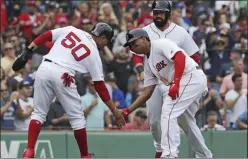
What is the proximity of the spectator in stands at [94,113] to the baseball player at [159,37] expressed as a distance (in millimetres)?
3180

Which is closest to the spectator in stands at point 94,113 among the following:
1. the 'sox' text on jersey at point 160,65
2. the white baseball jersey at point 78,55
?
the white baseball jersey at point 78,55

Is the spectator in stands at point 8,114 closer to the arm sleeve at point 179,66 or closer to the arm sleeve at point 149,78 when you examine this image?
the arm sleeve at point 149,78

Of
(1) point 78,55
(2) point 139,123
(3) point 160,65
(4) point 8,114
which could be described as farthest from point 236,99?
(1) point 78,55

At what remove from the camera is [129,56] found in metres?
18.7

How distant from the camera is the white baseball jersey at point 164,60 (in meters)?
11.5

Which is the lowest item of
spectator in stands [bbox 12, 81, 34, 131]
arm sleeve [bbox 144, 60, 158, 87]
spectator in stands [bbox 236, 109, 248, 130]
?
spectator in stands [bbox 236, 109, 248, 130]

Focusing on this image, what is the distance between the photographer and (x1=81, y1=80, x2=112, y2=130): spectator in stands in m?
16.0

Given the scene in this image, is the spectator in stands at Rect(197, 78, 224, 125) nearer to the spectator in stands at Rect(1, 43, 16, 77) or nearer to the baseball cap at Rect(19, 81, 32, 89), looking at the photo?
→ the baseball cap at Rect(19, 81, 32, 89)

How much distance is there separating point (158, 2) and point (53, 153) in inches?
163

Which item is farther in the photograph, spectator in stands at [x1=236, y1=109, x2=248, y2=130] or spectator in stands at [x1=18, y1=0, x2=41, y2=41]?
spectator in stands at [x1=18, y1=0, x2=41, y2=41]

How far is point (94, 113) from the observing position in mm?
16094

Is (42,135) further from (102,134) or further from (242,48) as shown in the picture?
(242,48)

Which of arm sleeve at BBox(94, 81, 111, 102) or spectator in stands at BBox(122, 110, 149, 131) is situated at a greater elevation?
arm sleeve at BBox(94, 81, 111, 102)

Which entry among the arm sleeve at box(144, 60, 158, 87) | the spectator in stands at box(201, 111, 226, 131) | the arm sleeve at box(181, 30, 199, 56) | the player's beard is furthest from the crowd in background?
the arm sleeve at box(144, 60, 158, 87)
